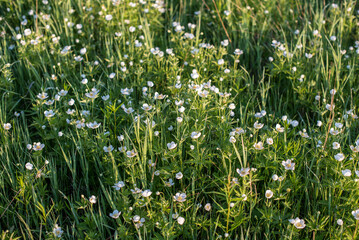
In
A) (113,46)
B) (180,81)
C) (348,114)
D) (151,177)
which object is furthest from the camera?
(113,46)

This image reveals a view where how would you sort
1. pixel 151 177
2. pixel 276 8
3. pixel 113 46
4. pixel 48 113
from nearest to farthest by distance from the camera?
pixel 151 177
pixel 48 113
pixel 113 46
pixel 276 8

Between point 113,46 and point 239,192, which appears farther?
point 113,46

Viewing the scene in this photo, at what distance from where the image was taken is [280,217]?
7.47ft

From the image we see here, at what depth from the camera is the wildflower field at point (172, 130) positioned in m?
2.30

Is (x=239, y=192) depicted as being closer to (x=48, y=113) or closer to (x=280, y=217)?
(x=280, y=217)

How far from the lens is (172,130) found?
2.87 m

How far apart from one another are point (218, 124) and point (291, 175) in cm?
62

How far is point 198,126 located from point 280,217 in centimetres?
84

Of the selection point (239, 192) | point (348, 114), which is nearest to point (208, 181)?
point (239, 192)

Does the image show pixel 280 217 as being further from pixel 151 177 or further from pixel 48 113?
pixel 48 113

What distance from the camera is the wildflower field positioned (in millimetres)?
2303

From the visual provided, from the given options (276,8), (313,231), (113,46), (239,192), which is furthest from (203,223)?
(276,8)

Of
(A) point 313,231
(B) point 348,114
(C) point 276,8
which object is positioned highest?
(C) point 276,8

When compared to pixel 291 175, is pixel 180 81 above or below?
above
